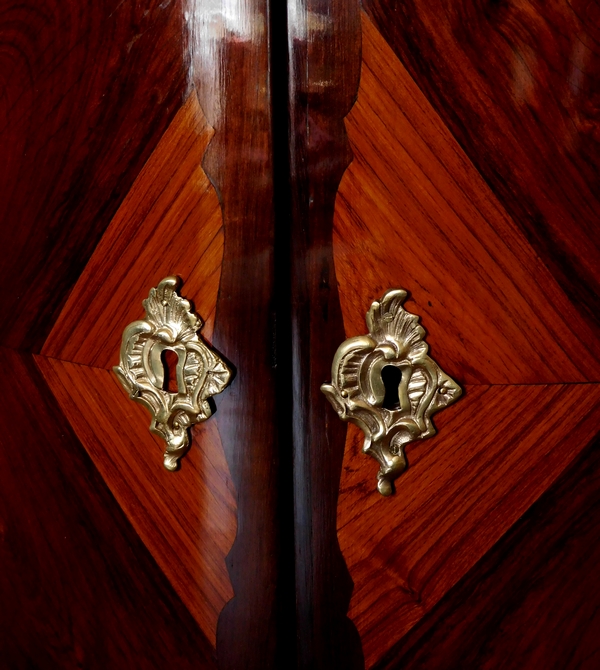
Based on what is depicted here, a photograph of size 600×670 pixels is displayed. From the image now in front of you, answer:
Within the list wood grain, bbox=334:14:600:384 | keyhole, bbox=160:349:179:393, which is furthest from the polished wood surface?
keyhole, bbox=160:349:179:393

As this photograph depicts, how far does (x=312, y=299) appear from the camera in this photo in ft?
1.35

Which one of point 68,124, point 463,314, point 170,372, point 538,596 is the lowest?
point 538,596

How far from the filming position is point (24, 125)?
469 millimetres

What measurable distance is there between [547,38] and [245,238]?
207mm

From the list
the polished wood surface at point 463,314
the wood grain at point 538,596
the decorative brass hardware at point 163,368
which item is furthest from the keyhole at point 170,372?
the wood grain at point 538,596

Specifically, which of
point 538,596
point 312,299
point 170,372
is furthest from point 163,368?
point 538,596

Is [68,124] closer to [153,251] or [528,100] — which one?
[153,251]

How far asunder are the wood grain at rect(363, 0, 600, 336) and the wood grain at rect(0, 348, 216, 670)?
33cm

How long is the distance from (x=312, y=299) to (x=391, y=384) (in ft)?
0.24

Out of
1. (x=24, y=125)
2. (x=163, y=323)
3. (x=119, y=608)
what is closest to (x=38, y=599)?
(x=119, y=608)

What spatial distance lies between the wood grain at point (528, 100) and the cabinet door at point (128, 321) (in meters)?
0.10

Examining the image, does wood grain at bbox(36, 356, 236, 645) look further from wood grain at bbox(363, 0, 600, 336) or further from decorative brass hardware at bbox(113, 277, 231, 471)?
wood grain at bbox(363, 0, 600, 336)

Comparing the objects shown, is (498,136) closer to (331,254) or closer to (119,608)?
(331,254)

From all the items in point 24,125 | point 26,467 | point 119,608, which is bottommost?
point 119,608
